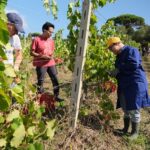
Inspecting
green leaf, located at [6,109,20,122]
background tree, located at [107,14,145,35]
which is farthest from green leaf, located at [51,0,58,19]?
background tree, located at [107,14,145,35]

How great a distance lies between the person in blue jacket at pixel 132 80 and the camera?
6004mm

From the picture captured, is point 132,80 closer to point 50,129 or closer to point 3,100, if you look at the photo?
point 50,129

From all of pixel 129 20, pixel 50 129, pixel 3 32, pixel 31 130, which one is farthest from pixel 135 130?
pixel 129 20

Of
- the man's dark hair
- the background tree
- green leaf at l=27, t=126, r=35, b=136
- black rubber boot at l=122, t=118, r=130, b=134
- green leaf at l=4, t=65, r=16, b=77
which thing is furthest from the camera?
the background tree

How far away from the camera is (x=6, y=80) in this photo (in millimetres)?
2391

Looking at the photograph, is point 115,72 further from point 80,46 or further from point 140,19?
point 140,19

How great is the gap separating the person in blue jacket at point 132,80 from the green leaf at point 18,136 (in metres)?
3.20

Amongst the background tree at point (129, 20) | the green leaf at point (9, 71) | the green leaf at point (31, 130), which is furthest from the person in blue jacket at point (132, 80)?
the background tree at point (129, 20)

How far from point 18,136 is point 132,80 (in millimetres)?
3390

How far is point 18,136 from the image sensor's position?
2930 mm

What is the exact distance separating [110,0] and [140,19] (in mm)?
82287

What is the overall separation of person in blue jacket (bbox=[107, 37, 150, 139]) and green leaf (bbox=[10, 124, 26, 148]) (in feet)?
10.5

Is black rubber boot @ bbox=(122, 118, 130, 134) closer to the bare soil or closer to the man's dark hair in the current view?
the bare soil

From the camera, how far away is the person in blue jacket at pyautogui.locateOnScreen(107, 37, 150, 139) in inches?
236
